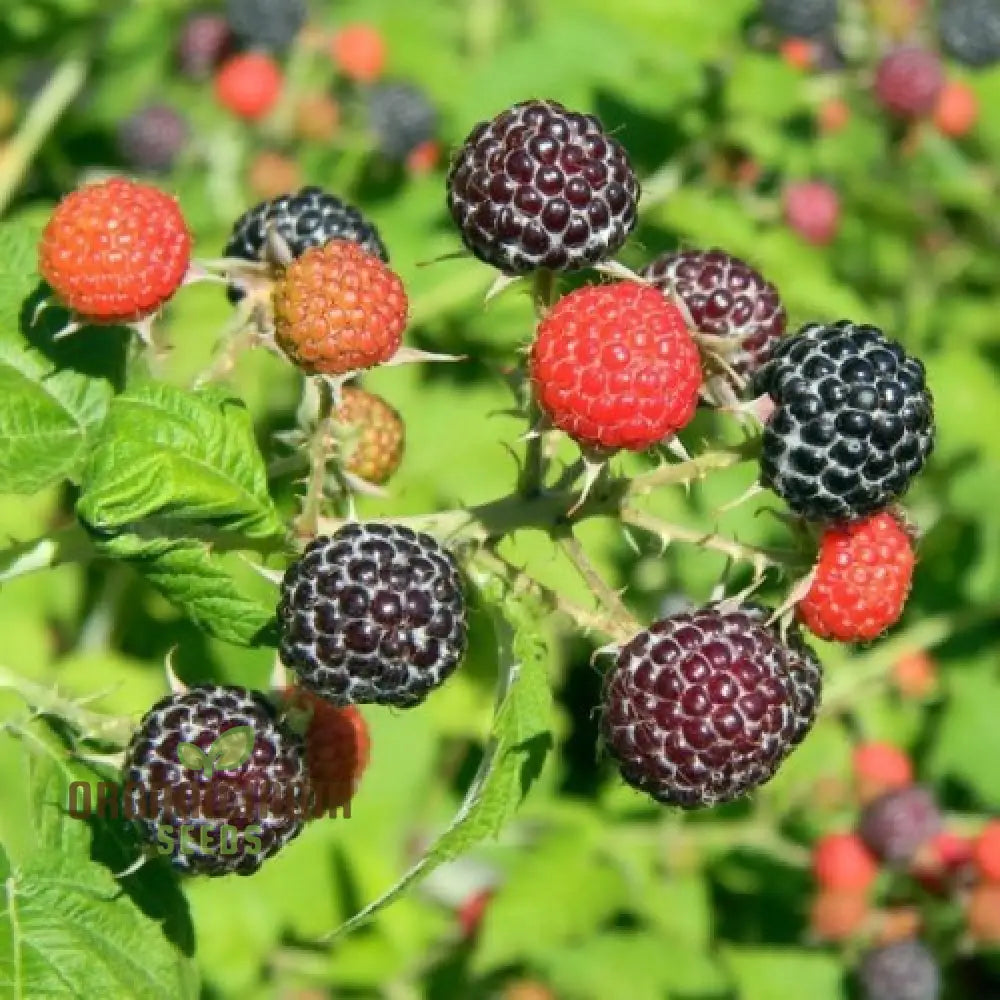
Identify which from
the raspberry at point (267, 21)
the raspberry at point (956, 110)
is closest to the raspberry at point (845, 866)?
the raspberry at point (956, 110)

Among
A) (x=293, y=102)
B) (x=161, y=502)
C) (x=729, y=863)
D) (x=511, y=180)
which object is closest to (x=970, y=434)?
(x=729, y=863)

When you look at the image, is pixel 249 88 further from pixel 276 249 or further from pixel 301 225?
pixel 276 249

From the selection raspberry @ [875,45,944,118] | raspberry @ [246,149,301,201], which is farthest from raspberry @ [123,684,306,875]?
raspberry @ [875,45,944,118]

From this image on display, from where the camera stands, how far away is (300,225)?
309 cm

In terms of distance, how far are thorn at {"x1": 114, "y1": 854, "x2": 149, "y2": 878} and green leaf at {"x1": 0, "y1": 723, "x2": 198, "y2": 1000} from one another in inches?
0.9

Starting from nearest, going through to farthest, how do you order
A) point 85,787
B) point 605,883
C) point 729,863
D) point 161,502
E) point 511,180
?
point 161,502
point 511,180
point 85,787
point 605,883
point 729,863

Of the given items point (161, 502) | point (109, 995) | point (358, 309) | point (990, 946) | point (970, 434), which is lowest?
point (990, 946)

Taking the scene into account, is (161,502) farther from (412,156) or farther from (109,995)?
(412,156)

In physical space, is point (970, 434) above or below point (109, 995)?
below

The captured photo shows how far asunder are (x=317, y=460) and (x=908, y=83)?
444 cm

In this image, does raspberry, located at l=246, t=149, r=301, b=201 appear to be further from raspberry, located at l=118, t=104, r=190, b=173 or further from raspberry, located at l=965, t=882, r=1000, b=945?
raspberry, located at l=965, t=882, r=1000, b=945

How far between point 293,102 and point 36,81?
1067mm

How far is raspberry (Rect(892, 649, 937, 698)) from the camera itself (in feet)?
18.4

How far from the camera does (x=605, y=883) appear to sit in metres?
4.90
